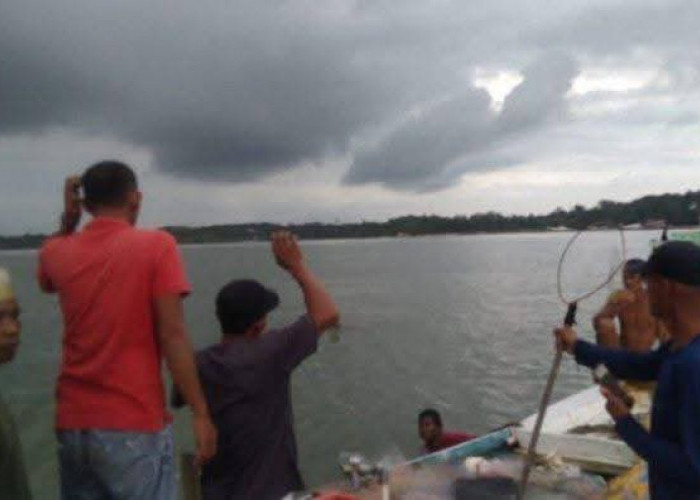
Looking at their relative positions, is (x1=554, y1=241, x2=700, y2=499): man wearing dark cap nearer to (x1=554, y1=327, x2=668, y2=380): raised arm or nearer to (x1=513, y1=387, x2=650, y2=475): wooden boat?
(x1=554, y1=327, x2=668, y2=380): raised arm

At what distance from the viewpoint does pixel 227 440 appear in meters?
3.62

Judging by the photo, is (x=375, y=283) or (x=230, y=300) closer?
(x=230, y=300)

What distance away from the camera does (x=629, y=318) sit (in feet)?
32.9

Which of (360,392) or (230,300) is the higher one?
(230,300)

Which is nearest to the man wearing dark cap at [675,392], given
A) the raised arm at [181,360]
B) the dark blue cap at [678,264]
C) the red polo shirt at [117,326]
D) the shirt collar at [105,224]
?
the dark blue cap at [678,264]

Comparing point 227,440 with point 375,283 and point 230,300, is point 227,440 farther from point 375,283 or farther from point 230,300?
point 375,283

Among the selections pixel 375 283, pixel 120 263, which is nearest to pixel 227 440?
pixel 120 263

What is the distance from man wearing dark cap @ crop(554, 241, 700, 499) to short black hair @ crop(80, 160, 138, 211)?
2.34m

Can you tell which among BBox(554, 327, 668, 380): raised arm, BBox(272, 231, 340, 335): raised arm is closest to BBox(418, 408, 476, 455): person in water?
BBox(554, 327, 668, 380): raised arm

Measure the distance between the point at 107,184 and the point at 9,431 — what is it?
1.13 m

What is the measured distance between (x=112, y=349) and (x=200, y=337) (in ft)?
91.1

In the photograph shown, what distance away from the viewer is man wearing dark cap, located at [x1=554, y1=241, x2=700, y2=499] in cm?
297

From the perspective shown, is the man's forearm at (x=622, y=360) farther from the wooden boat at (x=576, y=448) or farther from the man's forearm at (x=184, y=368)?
the man's forearm at (x=184, y=368)

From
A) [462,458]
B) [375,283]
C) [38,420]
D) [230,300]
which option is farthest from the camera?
[375,283]
